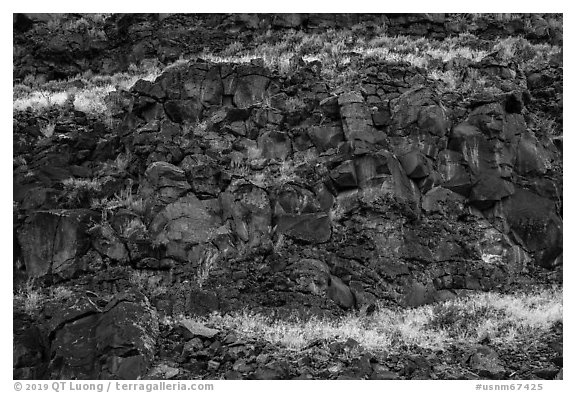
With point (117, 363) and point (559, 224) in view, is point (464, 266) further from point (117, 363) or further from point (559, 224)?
point (117, 363)

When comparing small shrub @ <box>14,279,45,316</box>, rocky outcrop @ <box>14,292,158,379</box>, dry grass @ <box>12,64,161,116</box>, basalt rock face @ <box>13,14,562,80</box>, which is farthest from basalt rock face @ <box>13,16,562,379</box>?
basalt rock face @ <box>13,14,562,80</box>

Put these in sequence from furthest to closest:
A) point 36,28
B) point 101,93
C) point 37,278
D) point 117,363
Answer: point 36,28, point 101,93, point 37,278, point 117,363

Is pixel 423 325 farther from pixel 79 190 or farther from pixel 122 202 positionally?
pixel 79 190

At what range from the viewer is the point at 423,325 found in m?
13.7

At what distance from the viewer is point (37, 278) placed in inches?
584

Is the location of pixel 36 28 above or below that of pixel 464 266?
above

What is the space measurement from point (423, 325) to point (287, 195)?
428cm

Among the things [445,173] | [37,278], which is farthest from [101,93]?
[445,173]

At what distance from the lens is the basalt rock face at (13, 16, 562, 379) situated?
48.5 feet

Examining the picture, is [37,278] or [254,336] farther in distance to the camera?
[37,278]

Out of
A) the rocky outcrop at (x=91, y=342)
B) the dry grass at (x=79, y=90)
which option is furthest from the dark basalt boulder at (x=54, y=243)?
the dry grass at (x=79, y=90)

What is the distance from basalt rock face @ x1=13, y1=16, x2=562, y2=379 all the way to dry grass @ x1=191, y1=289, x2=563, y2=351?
1.46 ft

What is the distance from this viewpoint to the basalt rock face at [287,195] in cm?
1479

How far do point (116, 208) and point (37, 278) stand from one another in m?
2.32
